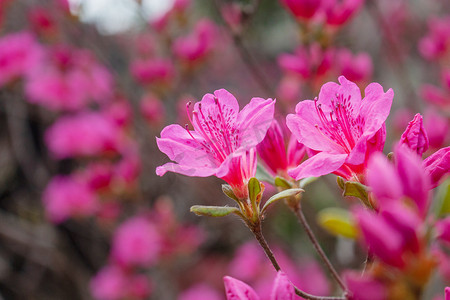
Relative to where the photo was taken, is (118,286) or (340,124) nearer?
(340,124)

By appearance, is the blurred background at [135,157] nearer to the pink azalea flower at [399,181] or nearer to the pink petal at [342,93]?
the pink petal at [342,93]

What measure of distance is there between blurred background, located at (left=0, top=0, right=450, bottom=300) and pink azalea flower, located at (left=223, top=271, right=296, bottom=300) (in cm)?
89

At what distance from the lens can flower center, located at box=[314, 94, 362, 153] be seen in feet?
2.10

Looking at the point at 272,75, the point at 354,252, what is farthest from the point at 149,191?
the point at 272,75

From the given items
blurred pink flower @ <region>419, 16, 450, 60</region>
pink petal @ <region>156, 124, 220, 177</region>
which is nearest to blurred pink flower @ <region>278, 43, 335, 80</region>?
blurred pink flower @ <region>419, 16, 450, 60</region>

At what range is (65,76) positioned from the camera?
92.2 inches

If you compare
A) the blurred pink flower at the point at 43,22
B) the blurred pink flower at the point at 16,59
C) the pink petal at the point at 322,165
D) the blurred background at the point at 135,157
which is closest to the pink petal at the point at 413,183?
the pink petal at the point at 322,165

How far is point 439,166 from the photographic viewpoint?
0.58m

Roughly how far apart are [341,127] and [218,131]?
0.18m

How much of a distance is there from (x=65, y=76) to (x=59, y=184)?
0.55m

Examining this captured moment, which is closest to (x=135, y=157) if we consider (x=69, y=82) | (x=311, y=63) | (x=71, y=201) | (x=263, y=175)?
(x=71, y=201)

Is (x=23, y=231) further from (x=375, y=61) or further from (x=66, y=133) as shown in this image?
(x=375, y=61)

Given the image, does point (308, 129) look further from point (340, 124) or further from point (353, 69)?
point (353, 69)

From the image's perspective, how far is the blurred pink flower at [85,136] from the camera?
6.86 feet
